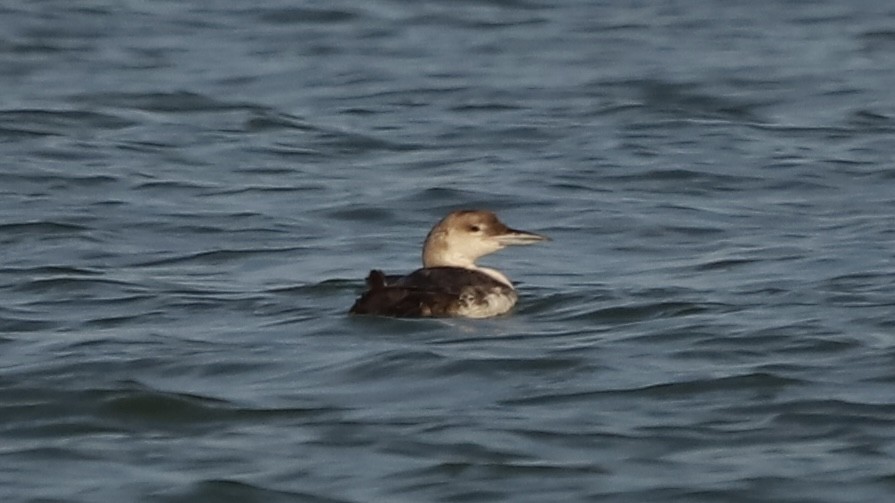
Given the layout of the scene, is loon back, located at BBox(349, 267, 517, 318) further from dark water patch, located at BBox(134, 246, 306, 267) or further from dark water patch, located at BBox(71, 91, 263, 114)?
dark water patch, located at BBox(71, 91, 263, 114)

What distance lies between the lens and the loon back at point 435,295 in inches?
421

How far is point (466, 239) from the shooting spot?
38.2ft

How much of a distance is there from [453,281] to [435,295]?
0.21m

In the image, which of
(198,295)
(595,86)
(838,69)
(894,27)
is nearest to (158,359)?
(198,295)

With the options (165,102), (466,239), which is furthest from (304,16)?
(466,239)

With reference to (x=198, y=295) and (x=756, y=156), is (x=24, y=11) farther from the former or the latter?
(x=198, y=295)

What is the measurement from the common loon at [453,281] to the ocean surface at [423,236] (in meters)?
0.08

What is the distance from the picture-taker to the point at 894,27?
2231 centimetres

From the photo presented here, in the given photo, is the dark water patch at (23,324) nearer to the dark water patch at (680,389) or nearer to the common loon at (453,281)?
the common loon at (453,281)

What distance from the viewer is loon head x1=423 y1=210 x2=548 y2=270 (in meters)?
11.6

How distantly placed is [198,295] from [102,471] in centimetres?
330

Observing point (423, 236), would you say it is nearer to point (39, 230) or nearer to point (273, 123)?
point (39, 230)

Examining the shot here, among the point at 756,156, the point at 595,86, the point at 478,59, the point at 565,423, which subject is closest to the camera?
the point at 565,423

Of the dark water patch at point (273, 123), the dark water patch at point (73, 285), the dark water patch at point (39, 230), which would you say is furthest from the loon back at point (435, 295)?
the dark water patch at point (273, 123)
